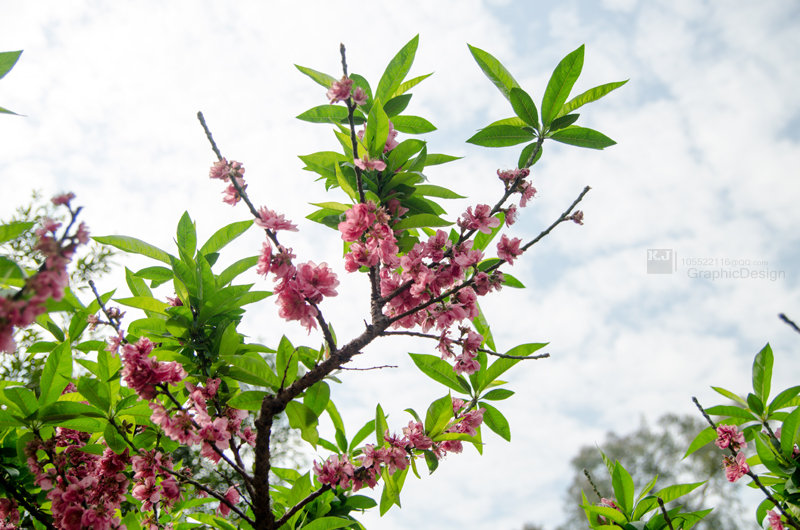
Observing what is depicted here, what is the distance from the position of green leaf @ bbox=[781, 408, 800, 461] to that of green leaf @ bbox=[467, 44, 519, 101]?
174 centimetres

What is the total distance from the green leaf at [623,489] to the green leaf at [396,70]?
185 centimetres

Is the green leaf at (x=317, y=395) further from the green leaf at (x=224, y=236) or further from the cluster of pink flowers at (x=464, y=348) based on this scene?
the green leaf at (x=224, y=236)

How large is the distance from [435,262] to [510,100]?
28.7 inches

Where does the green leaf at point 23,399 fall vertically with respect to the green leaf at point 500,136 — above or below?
below

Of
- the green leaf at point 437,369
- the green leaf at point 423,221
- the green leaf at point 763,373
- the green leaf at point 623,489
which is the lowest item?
the green leaf at point 623,489

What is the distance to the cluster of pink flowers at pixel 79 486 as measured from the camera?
1758 millimetres

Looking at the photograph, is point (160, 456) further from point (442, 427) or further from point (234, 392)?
point (442, 427)

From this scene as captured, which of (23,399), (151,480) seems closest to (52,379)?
(23,399)

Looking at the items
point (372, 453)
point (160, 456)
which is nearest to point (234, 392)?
point (160, 456)

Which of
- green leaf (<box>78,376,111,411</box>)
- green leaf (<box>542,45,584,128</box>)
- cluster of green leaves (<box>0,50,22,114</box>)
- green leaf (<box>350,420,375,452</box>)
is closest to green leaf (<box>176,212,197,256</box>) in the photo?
green leaf (<box>78,376,111,411</box>)

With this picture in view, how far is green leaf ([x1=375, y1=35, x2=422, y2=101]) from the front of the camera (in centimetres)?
208

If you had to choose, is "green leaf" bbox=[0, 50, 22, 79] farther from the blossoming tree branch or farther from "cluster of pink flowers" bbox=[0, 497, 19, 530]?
"cluster of pink flowers" bbox=[0, 497, 19, 530]

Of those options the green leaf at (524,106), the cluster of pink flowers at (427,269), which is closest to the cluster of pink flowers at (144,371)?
the cluster of pink flowers at (427,269)

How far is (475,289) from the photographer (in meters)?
1.97
